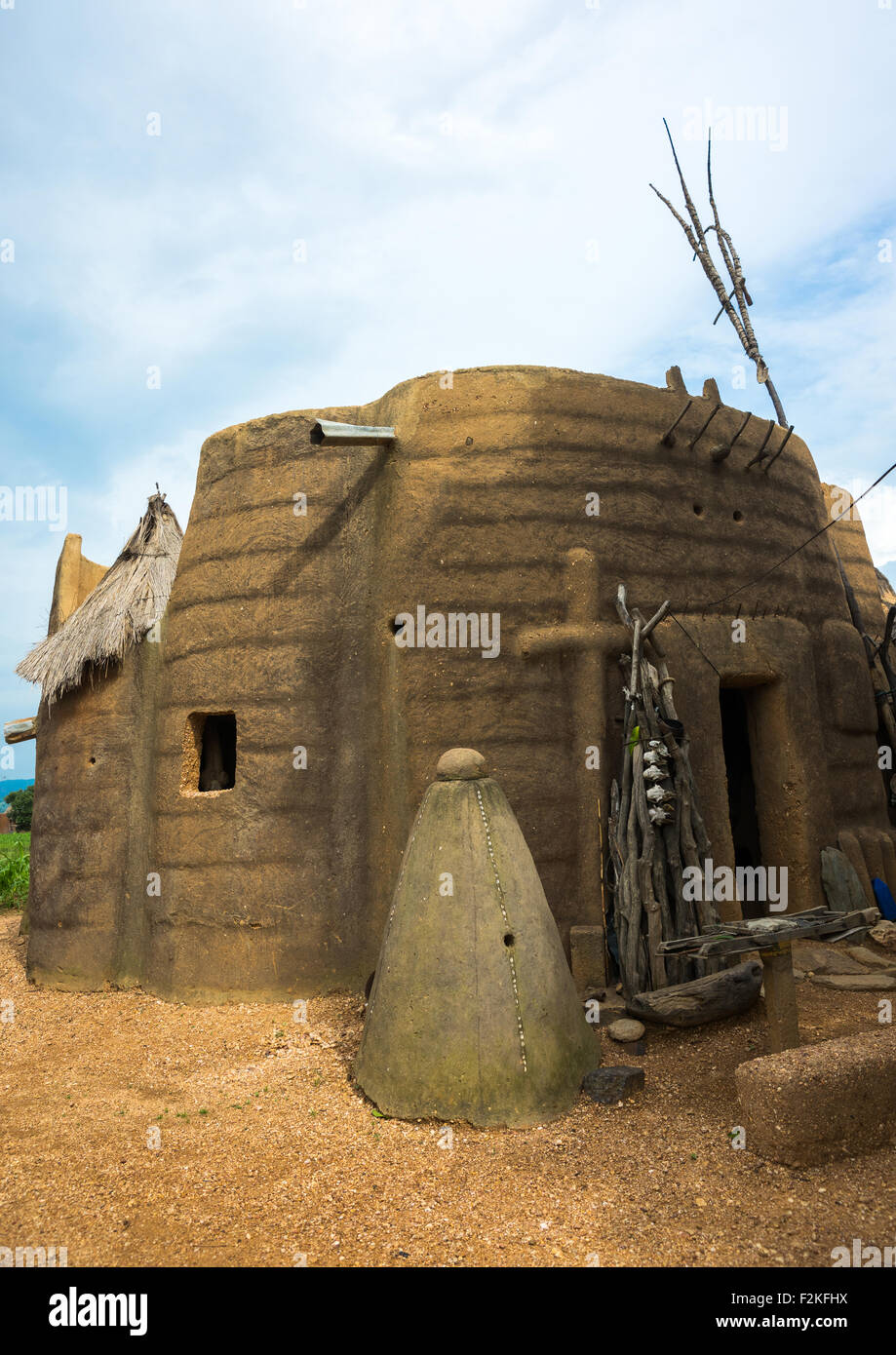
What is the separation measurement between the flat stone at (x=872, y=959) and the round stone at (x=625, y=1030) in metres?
2.54

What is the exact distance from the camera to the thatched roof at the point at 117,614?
827cm

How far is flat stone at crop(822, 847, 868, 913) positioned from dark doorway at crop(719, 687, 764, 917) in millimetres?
1401

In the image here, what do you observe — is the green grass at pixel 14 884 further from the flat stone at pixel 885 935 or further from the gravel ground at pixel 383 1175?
the flat stone at pixel 885 935

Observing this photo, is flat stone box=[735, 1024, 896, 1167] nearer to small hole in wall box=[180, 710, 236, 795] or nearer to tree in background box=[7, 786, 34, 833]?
small hole in wall box=[180, 710, 236, 795]

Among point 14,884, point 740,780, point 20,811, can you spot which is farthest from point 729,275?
point 20,811

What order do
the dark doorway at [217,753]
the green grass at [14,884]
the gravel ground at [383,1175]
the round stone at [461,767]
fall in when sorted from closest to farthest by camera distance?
the gravel ground at [383,1175] → the round stone at [461,767] → the dark doorway at [217,753] → the green grass at [14,884]

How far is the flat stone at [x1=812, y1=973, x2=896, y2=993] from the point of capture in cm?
624

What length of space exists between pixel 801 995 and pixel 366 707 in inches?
168

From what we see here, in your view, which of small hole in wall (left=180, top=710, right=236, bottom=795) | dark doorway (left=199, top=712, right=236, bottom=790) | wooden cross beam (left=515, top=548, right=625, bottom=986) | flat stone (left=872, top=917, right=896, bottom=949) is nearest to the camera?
wooden cross beam (left=515, top=548, right=625, bottom=986)

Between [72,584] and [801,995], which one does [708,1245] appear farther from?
[72,584]

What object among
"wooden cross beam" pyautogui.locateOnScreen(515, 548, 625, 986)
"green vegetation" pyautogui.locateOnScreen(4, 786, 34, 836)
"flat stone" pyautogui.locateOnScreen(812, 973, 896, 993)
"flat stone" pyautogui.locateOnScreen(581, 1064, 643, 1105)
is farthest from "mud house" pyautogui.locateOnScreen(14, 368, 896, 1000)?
"green vegetation" pyautogui.locateOnScreen(4, 786, 34, 836)

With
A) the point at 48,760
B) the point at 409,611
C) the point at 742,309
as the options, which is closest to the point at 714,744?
the point at 409,611

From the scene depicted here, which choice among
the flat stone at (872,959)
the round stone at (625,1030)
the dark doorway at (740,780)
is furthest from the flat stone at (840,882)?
the round stone at (625,1030)

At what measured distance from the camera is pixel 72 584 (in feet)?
33.2
